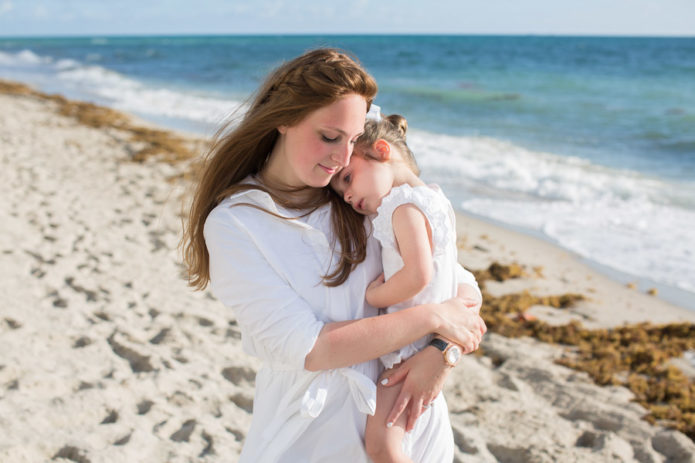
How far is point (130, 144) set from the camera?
10820 millimetres

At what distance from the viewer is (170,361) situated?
404 cm

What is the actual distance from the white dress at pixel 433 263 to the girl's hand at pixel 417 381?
2.0 inches

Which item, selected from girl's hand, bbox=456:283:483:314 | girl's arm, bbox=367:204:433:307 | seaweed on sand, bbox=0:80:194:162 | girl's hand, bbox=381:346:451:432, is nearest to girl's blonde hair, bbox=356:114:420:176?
girl's arm, bbox=367:204:433:307

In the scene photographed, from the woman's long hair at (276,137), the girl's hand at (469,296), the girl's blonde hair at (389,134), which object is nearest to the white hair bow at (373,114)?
the girl's blonde hair at (389,134)

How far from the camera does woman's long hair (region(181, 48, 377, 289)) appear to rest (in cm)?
178

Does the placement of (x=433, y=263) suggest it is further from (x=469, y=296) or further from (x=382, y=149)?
(x=382, y=149)

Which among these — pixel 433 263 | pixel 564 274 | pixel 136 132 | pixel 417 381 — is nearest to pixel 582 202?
pixel 564 274

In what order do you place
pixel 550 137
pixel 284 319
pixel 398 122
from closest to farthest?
pixel 284 319 → pixel 398 122 → pixel 550 137

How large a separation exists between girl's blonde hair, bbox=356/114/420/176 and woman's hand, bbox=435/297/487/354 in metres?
0.54

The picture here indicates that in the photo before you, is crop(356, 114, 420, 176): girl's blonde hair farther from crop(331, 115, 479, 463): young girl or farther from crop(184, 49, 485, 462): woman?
crop(184, 49, 485, 462): woman

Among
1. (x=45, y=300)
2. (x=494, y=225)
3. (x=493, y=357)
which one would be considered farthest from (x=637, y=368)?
(x=45, y=300)

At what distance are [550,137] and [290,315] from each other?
12643 mm

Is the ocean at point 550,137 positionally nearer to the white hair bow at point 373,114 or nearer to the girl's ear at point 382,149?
the white hair bow at point 373,114

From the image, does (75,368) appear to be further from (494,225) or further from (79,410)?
(494,225)
